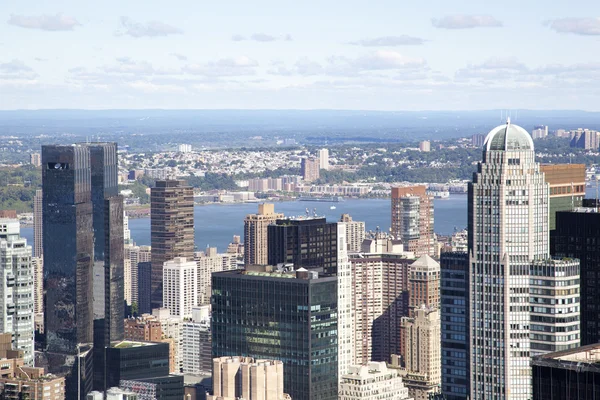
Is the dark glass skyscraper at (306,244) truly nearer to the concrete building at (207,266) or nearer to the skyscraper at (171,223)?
the concrete building at (207,266)

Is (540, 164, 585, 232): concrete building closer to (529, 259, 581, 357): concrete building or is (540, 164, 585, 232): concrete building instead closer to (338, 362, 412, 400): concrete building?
(529, 259, 581, 357): concrete building

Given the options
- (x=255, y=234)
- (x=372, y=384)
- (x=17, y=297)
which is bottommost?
(x=372, y=384)

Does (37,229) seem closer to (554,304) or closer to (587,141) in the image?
(554,304)

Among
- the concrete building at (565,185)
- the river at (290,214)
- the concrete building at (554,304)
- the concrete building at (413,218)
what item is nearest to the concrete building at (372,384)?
the concrete building at (565,185)

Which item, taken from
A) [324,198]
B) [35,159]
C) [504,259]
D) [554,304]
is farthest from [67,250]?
[324,198]

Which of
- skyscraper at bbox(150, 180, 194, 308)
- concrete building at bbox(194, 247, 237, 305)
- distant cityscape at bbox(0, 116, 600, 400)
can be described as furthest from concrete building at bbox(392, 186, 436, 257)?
skyscraper at bbox(150, 180, 194, 308)

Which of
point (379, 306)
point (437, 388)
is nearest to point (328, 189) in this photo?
point (379, 306)

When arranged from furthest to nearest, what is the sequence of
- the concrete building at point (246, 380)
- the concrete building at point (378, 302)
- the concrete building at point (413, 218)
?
the concrete building at point (413, 218) → the concrete building at point (378, 302) → the concrete building at point (246, 380)
